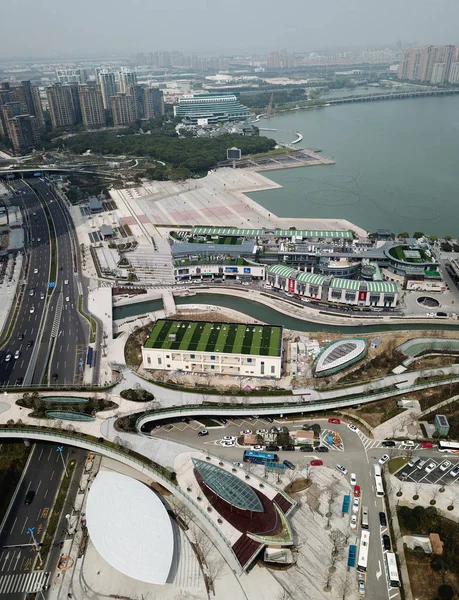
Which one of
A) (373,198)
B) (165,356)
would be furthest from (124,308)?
(373,198)

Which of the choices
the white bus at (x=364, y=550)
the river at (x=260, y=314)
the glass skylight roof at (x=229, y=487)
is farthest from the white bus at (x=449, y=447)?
the river at (x=260, y=314)

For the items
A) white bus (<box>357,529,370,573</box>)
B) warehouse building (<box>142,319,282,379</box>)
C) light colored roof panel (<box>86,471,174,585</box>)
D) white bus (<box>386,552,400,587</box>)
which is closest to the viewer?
white bus (<box>386,552,400,587</box>)

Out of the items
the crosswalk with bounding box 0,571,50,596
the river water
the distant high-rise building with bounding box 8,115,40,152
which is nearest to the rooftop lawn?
the crosswalk with bounding box 0,571,50,596

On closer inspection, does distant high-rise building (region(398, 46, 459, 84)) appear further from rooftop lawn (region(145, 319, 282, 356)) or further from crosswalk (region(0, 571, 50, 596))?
crosswalk (region(0, 571, 50, 596))

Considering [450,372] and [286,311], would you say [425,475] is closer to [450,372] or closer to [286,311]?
[450,372]

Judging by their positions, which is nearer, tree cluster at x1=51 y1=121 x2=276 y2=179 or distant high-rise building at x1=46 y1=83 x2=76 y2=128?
tree cluster at x1=51 y1=121 x2=276 y2=179

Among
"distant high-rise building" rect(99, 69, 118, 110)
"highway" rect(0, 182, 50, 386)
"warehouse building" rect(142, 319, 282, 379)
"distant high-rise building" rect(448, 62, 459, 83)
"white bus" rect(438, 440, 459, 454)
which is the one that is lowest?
"highway" rect(0, 182, 50, 386)
